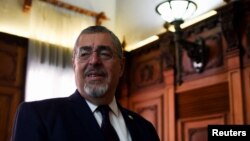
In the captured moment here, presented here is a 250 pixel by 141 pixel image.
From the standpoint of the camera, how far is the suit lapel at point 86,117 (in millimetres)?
1370

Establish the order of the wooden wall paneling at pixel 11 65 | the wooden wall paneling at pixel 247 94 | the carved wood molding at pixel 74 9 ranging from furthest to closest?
1. the carved wood molding at pixel 74 9
2. the wooden wall paneling at pixel 11 65
3. the wooden wall paneling at pixel 247 94

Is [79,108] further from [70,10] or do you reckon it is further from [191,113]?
[70,10]

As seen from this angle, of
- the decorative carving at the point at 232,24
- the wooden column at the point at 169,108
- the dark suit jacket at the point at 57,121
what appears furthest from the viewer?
the wooden column at the point at 169,108

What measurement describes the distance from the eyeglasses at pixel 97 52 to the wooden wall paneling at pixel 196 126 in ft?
7.04

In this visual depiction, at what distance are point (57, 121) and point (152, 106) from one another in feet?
9.72

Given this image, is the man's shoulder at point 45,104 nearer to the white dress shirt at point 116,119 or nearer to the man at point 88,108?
the man at point 88,108

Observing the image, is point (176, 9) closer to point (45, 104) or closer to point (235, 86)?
point (235, 86)

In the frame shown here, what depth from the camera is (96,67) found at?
4.87 feet

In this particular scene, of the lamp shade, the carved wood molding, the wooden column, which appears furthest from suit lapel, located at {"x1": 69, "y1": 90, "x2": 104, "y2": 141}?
the carved wood molding

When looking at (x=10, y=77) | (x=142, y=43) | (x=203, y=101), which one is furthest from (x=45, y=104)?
(x=142, y=43)

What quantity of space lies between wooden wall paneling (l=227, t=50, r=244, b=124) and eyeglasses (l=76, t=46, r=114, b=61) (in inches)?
79.4

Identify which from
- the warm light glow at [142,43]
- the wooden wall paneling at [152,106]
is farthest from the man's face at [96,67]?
the warm light glow at [142,43]

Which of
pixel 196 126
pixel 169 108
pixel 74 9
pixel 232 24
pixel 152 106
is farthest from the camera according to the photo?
pixel 74 9

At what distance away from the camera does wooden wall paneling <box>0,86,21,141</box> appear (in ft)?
12.9
